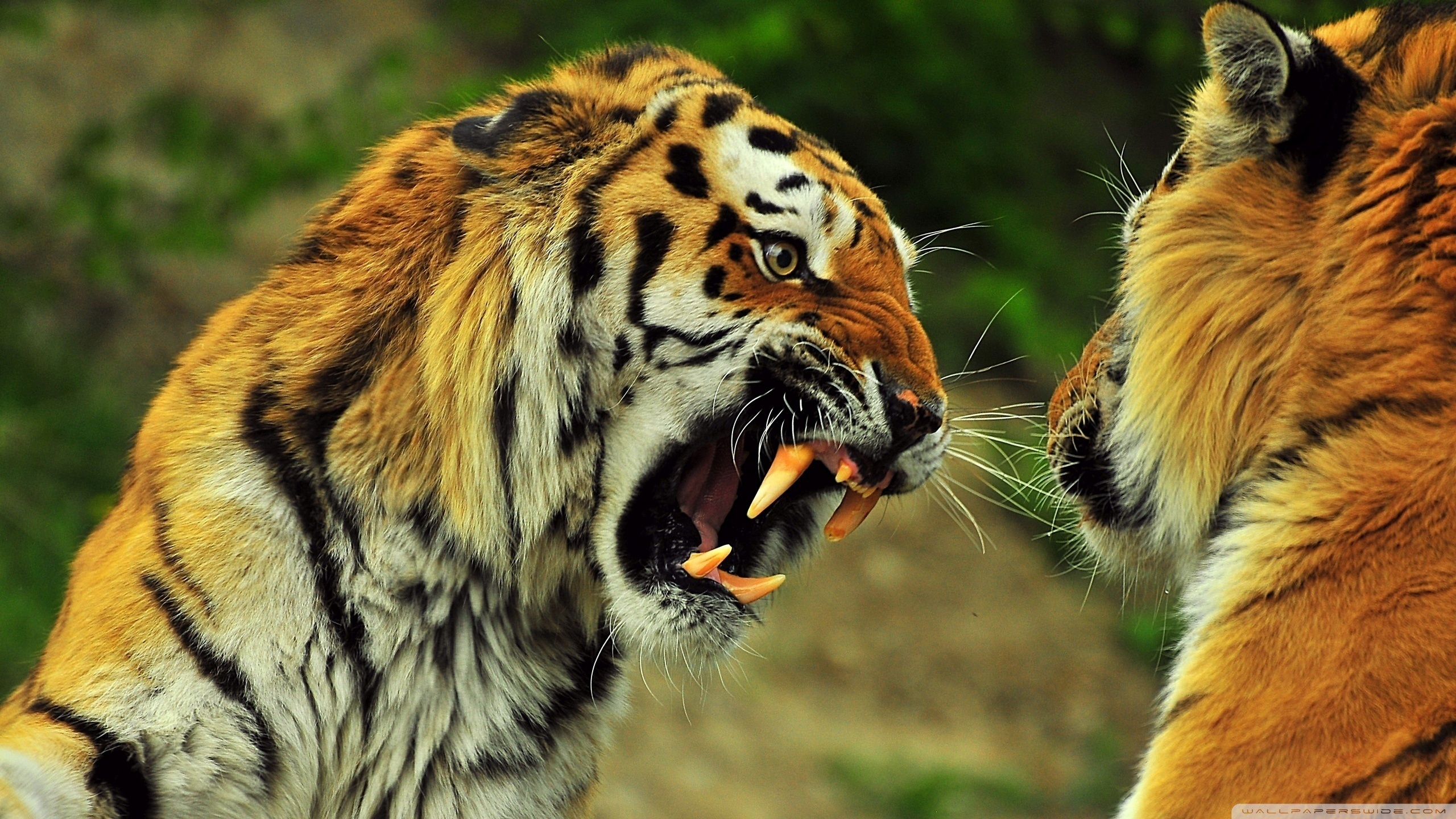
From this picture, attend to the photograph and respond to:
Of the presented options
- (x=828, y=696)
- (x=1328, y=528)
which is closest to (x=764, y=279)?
(x=1328, y=528)

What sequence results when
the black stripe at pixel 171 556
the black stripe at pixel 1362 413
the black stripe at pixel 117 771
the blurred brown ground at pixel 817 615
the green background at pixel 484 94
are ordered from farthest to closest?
the blurred brown ground at pixel 817 615
the green background at pixel 484 94
the black stripe at pixel 171 556
the black stripe at pixel 117 771
the black stripe at pixel 1362 413

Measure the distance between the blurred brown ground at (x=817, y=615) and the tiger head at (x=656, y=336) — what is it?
3.06 m

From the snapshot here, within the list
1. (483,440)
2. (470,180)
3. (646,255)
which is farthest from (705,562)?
(470,180)

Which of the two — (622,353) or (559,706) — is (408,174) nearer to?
(622,353)

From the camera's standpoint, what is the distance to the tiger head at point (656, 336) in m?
2.41

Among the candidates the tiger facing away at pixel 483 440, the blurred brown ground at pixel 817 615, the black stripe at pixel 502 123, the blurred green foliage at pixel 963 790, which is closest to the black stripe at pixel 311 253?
the tiger facing away at pixel 483 440

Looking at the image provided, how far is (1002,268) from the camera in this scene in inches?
272

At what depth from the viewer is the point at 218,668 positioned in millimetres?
2312

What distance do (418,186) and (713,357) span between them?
0.62 metres

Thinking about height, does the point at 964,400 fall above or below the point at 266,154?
below

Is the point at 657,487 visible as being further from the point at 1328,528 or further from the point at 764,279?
the point at 1328,528

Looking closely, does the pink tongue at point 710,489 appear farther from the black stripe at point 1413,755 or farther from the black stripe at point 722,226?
the black stripe at point 1413,755

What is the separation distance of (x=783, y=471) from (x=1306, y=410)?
0.88 m

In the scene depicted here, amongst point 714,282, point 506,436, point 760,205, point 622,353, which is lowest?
point 506,436
